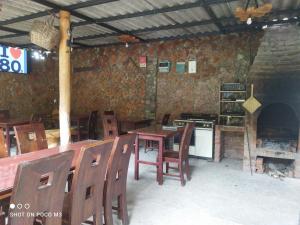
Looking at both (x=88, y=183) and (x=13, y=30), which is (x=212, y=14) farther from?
(x=13, y=30)

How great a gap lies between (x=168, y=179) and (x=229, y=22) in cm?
331

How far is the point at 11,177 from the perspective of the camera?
1.83 m

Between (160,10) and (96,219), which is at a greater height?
(160,10)

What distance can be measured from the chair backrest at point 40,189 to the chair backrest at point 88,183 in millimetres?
197

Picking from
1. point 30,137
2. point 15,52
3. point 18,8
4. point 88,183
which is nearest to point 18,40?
point 15,52

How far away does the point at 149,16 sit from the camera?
Result: 473cm

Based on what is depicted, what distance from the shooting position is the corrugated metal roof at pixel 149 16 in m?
4.05

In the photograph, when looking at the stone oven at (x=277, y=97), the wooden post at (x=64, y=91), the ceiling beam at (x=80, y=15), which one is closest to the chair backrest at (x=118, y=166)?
the wooden post at (x=64, y=91)

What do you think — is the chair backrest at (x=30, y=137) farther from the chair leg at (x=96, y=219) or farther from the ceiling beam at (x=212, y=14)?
the ceiling beam at (x=212, y=14)

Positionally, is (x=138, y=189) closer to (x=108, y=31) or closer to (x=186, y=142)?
(x=186, y=142)

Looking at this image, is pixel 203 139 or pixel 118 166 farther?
pixel 203 139

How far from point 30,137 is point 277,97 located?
4.07m

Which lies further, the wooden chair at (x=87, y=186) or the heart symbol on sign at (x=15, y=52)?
the heart symbol on sign at (x=15, y=52)

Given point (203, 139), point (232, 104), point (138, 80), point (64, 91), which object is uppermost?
point (138, 80)
